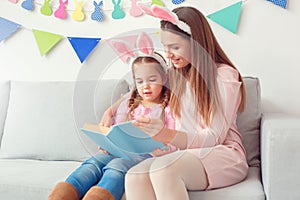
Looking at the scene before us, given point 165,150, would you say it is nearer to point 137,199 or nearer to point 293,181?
point 137,199

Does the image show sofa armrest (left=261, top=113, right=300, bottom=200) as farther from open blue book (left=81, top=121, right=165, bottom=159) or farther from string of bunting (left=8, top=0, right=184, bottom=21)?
string of bunting (left=8, top=0, right=184, bottom=21)

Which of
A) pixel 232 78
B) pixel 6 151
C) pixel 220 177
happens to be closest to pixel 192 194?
pixel 220 177

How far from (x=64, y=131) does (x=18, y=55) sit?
2.07ft

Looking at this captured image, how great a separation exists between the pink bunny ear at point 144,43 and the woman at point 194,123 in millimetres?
A: 36

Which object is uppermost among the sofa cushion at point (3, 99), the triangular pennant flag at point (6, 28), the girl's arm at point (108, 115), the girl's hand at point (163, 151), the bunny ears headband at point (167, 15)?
the bunny ears headband at point (167, 15)

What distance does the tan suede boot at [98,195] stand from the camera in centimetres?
135

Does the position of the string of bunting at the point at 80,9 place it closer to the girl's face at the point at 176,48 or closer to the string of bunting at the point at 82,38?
the string of bunting at the point at 82,38

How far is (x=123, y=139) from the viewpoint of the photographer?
3.91 feet

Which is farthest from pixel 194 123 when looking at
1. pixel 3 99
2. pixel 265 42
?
pixel 3 99

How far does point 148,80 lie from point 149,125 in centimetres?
14

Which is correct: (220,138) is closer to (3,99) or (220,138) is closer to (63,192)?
(63,192)

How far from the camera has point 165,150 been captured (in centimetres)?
132

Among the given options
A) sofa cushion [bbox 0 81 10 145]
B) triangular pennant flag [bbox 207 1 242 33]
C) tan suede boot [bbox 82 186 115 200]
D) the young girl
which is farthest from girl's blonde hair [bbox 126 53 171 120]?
sofa cushion [bbox 0 81 10 145]

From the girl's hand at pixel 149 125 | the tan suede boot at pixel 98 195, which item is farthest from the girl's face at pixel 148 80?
the tan suede boot at pixel 98 195
